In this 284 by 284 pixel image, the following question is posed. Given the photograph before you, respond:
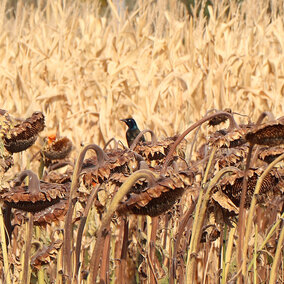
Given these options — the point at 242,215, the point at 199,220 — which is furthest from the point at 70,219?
the point at 242,215

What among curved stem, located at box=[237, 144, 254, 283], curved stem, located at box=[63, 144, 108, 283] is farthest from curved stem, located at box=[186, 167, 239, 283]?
curved stem, located at box=[63, 144, 108, 283]

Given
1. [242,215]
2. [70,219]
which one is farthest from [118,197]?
[242,215]

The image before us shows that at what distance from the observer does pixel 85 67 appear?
5.84 meters

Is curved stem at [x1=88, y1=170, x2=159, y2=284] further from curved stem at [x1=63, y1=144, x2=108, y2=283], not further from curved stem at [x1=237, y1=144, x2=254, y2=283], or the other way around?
curved stem at [x1=237, y1=144, x2=254, y2=283]

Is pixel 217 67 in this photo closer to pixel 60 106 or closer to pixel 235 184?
pixel 60 106

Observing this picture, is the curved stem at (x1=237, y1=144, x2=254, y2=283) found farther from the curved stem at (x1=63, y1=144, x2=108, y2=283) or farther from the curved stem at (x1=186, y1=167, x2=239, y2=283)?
the curved stem at (x1=63, y1=144, x2=108, y2=283)

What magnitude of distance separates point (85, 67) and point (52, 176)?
377cm

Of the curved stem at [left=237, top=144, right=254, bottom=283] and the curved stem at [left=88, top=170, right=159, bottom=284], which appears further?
the curved stem at [left=237, top=144, right=254, bottom=283]

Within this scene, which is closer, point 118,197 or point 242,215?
point 118,197

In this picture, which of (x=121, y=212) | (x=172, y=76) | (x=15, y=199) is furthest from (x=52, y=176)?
(x=172, y=76)

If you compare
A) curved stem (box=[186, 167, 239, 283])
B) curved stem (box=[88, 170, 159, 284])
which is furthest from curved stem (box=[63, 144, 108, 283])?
curved stem (box=[186, 167, 239, 283])

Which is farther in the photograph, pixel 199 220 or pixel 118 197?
pixel 199 220

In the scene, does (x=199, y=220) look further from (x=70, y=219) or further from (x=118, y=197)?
(x=118, y=197)

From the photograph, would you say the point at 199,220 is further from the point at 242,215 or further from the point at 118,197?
the point at 118,197
